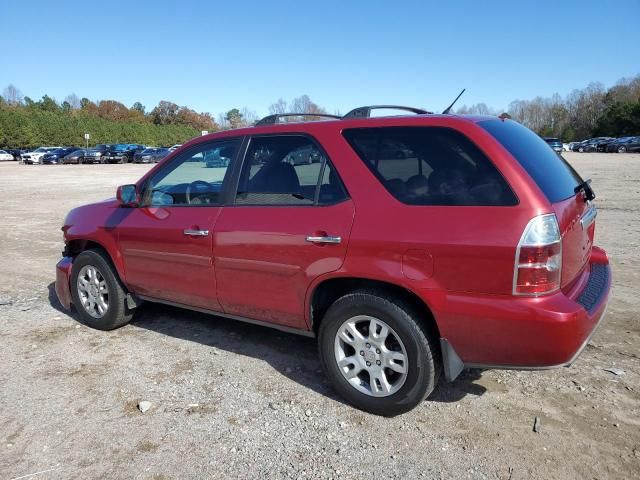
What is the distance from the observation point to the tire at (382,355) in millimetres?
3164

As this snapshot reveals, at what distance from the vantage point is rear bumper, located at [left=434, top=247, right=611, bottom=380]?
2814 millimetres

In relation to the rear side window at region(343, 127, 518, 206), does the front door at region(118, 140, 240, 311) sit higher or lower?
lower

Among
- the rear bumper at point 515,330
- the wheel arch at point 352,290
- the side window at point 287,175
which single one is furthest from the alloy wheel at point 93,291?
the rear bumper at point 515,330

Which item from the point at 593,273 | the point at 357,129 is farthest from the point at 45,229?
the point at 593,273

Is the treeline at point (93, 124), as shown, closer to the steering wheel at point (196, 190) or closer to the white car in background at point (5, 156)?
the white car in background at point (5, 156)

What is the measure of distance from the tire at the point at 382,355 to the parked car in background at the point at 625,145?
57.6m

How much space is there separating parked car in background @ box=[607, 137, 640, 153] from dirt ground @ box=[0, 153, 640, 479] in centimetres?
5504

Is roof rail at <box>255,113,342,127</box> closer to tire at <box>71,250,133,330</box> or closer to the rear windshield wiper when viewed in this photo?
the rear windshield wiper

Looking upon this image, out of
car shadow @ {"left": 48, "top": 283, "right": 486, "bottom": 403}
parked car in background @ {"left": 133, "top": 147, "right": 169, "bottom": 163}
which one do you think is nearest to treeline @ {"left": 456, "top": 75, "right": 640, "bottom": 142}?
parked car in background @ {"left": 133, "top": 147, "right": 169, "bottom": 163}

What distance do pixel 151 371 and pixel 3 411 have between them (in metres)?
1.01

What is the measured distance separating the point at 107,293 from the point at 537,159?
387cm

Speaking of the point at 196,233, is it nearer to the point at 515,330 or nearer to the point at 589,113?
the point at 515,330

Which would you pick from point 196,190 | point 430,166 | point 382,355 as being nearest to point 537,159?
point 430,166

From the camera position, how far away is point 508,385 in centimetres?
375
